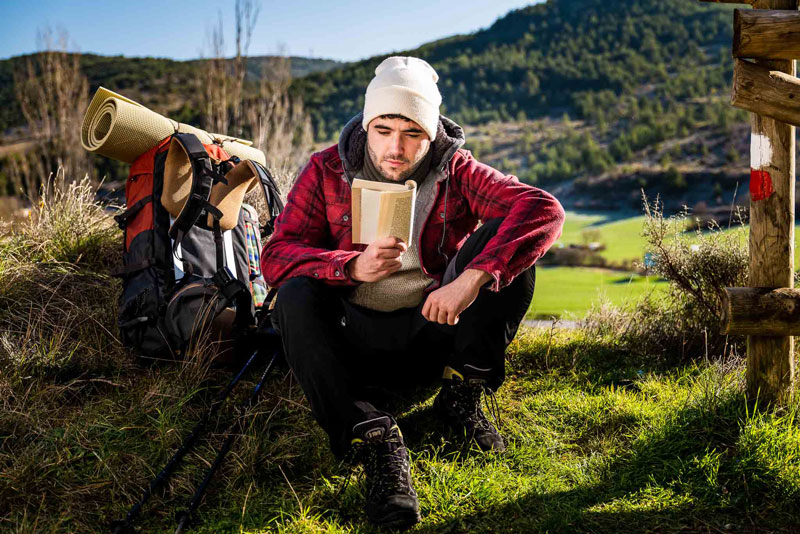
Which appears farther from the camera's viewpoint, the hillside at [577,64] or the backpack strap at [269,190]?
the hillside at [577,64]

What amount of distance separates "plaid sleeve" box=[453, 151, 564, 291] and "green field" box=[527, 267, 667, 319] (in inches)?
64.8

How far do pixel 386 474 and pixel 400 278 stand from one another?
2.34 ft

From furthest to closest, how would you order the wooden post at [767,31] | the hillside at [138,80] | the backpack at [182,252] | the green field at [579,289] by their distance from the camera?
the hillside at [138,80]
the green field at [579,289]
the backpack at [182,252]
the wooden post at [767,31]

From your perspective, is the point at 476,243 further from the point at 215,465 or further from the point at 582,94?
the point at 582,94

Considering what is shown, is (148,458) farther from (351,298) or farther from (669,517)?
(669,517)

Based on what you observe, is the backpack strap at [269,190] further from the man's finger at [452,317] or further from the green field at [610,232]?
the green field at [610,232]

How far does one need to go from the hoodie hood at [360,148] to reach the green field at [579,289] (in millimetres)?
1761

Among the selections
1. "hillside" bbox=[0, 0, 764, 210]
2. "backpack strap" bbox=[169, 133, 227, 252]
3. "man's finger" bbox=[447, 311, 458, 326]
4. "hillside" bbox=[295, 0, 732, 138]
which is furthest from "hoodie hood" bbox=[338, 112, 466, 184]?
"hillside" bbox=[295, 0, 732, 138]

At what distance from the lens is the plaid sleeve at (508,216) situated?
82.8 inches

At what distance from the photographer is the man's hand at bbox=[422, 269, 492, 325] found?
205 centimetres

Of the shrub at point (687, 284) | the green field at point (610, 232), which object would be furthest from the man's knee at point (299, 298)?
the green field at point (610, 232)

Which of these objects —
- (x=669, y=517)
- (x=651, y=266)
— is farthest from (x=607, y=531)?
(x=651, y=266)

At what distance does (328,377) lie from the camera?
6.80 ft

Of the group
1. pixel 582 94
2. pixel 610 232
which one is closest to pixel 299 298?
pixel 610 232
